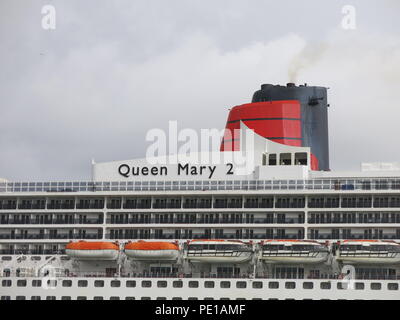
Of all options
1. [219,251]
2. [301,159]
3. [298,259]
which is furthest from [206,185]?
[298,259]

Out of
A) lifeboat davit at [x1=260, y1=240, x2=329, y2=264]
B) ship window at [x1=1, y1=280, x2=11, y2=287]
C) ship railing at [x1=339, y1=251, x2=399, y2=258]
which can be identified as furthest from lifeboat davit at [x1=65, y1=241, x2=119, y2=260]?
ship railing at [x1=339, y1=251, x2=399, y2=258]

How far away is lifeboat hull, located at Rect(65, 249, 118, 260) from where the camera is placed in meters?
73.1

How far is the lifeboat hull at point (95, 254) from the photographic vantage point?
2876 inches

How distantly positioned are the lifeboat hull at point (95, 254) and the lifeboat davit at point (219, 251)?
533 centimetres

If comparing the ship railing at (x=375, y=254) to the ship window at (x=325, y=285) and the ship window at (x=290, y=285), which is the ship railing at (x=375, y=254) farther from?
the ship window at (x=290, y=285)

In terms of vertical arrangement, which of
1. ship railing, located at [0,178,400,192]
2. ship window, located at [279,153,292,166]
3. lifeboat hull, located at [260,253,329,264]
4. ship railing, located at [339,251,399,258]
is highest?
ship window, located at [279,153,292,166]

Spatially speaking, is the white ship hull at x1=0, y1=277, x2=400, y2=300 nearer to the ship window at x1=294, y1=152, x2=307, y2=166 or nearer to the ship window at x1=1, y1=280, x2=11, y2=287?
the ship window at x1=1, y1=280, x2=11, y2=287

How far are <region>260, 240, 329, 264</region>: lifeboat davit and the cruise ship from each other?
0.07 m

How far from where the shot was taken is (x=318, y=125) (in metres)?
82.9

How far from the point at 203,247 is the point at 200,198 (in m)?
4.91

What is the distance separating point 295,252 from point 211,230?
718 centimetres

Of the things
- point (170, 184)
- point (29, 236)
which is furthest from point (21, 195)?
point (170, 184)
